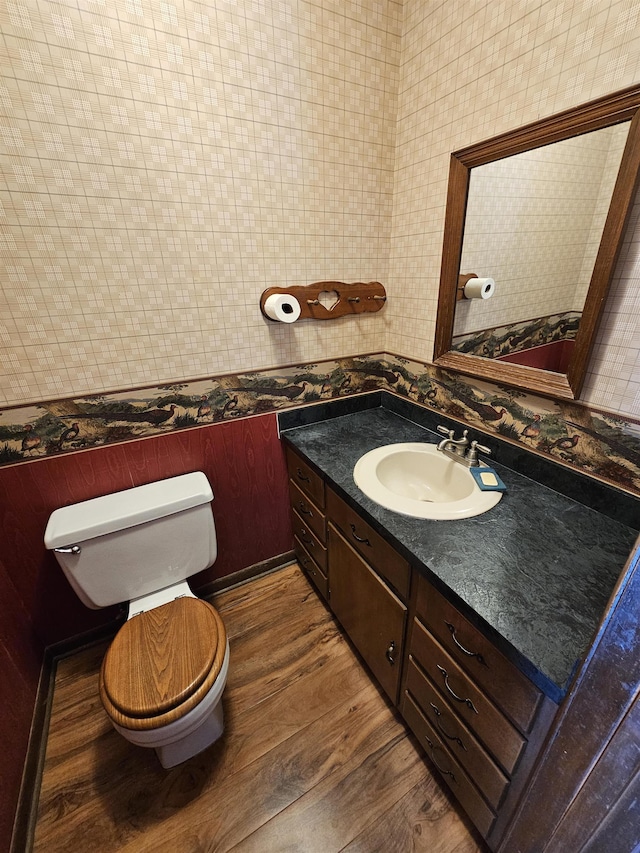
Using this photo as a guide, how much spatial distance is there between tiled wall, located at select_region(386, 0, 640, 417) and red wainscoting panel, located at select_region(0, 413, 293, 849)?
918 millimetres

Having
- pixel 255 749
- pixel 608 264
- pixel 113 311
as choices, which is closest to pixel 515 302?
Result: pixel 608 264

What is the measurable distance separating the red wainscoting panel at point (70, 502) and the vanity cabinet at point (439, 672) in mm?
339

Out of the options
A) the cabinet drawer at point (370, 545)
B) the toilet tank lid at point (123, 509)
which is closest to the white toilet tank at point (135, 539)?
the toilet tank lid at point (123, 509)

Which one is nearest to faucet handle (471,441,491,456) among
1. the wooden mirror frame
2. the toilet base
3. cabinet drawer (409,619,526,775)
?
the wooden mirror frame

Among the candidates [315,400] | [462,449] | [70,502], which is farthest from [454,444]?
[70,502]

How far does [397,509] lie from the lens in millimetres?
1069

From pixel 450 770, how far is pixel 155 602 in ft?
3.61

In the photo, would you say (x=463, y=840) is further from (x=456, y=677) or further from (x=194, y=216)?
(x=194, y=216)

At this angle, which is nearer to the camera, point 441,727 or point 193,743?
point 441,727

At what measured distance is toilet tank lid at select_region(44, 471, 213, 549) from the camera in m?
1.16

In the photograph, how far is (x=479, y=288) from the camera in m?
1.25

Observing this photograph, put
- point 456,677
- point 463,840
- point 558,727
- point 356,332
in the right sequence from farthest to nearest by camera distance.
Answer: point 356,332 < point 463,840 < point 456,677 < point 558,727

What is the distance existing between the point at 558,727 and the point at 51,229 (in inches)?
65.6

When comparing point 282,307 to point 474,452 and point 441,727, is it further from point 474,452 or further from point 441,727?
point 441,727
